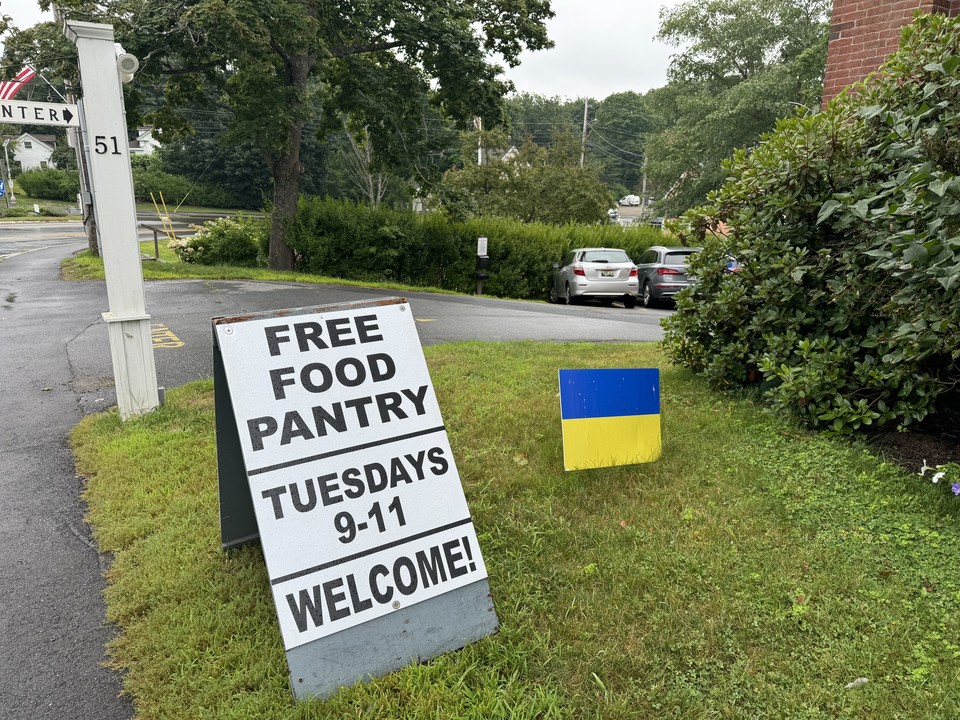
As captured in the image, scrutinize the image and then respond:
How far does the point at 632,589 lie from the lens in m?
2.83

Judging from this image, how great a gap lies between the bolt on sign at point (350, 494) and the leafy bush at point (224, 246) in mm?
19012

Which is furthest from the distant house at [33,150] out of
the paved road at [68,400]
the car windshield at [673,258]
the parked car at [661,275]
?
the car windshield at [673,258]

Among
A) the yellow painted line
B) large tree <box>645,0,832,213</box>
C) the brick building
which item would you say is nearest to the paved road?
the yellow painted line

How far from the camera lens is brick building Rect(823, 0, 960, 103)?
5.81 m

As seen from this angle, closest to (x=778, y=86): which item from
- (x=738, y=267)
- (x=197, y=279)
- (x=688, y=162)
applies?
(x=688, y=162)

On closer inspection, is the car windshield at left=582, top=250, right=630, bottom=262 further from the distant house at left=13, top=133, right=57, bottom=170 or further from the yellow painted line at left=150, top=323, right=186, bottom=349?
the distant house at left=13, top=133, right=57, bottom=170

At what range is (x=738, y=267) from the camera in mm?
5027

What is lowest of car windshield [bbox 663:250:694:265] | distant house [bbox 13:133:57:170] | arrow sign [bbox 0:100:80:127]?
car windshield [bbox 663:250:694:265]

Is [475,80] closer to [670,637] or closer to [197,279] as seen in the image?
[197,279]

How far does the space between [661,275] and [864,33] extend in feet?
37.3

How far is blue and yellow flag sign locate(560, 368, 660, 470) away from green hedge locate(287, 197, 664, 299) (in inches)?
599

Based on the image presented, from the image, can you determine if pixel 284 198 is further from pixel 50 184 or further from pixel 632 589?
pixel 50 184

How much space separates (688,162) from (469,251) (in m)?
21.5

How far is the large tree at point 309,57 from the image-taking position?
13438 millimetres
